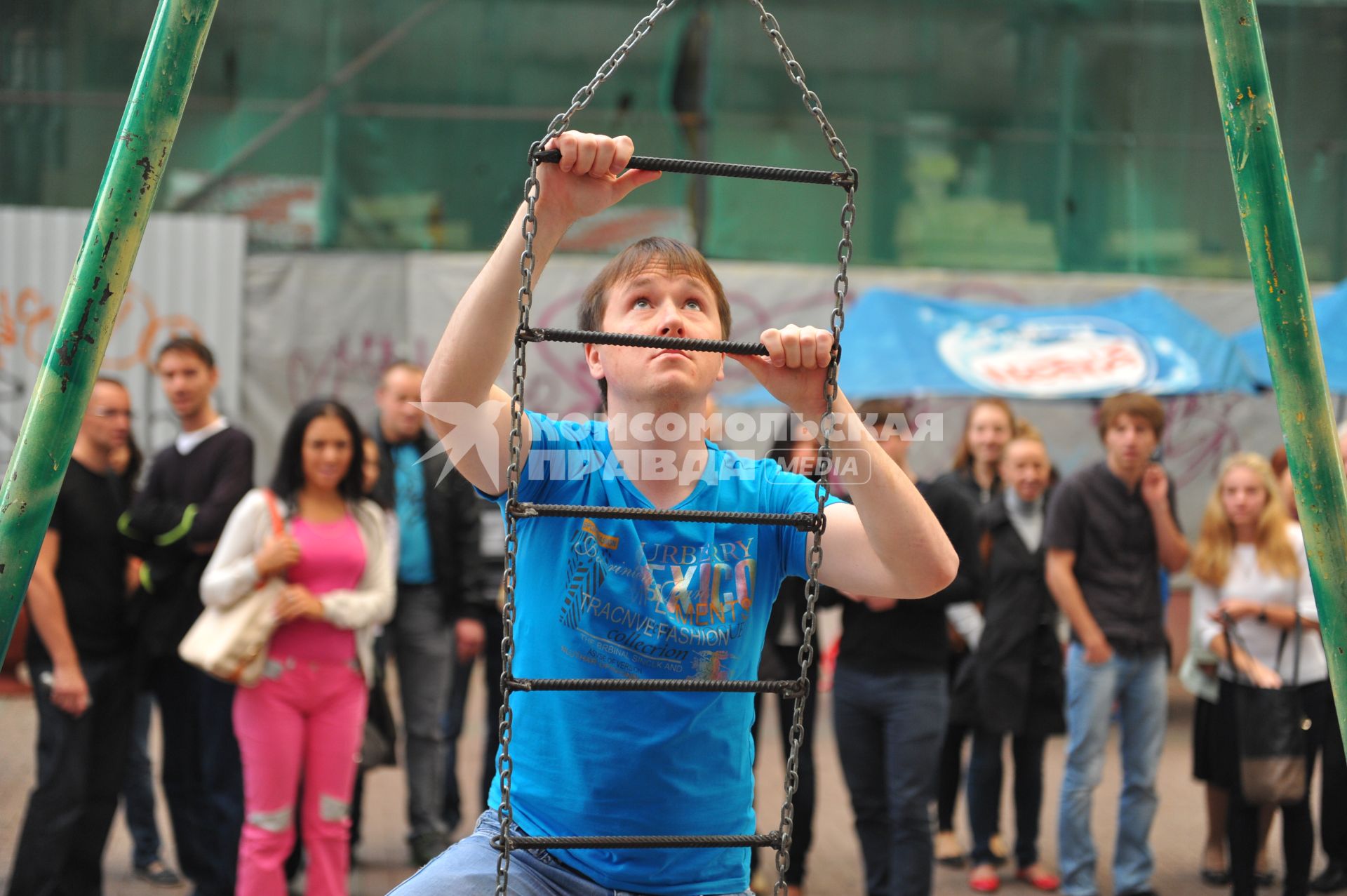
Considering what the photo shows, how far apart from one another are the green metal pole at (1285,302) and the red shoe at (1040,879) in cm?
345

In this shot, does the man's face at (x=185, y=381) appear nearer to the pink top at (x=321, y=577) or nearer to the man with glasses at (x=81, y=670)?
the man with glasses at (x=81, y=670)

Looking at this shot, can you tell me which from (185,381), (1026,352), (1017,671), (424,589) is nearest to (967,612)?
(1017,671)

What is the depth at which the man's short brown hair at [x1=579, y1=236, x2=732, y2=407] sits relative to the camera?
267cm

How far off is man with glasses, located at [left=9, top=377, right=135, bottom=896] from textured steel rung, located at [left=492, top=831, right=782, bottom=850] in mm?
2954

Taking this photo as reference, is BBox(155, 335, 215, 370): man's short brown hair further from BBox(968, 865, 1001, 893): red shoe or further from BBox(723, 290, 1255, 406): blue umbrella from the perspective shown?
BBox(968, 865, 1001, 893): red shoe

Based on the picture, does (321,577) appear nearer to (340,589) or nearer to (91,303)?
(340,589)

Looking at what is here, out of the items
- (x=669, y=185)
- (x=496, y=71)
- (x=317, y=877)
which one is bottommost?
(x=317, y=877)

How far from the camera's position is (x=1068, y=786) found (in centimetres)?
563

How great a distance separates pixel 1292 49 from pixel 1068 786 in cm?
918

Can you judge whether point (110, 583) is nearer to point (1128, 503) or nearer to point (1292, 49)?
point (1128, 503)

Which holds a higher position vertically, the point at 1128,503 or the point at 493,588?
the point at 1128,503

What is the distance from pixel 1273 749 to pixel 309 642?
359 cm

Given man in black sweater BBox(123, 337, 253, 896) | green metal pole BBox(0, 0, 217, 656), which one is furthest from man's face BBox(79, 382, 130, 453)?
green metal pole BBox(0, 0, 217, 656)

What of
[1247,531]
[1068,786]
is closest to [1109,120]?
[1247,531]
